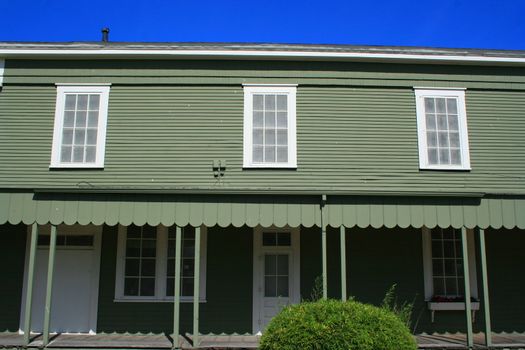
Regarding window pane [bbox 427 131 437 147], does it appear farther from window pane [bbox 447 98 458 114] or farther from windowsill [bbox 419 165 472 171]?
window pane [bbox 447 98 458 114]

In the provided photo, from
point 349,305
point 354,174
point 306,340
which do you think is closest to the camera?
point 306,340

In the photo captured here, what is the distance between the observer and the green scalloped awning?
32.8 ft

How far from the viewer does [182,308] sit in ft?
38.0

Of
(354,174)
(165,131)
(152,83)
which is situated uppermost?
(152,83)

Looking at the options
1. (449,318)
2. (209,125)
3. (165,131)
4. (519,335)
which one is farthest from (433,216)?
(165,131)

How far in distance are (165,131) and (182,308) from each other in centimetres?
392

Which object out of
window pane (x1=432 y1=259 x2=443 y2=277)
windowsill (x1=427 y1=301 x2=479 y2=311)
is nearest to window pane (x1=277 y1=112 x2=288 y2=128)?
window pane (x1=432 y1=259 x2=443 y2=277)

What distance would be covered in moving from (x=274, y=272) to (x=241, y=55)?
490 centimetres

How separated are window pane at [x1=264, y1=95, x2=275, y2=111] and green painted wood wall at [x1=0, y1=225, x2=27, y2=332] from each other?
20.0 ft

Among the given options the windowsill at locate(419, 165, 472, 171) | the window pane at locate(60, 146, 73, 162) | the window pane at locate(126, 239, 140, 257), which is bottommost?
the window pane at locate(126, 239, 140, 257)

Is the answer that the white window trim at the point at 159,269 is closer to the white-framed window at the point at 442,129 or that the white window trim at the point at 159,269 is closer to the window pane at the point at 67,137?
the window pane at the point at 67,137

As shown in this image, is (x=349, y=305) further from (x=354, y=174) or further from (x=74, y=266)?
(x=74, y=266)

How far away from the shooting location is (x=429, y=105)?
11648 millimetres

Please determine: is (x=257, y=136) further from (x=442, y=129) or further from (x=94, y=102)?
(x=442, y=129)
